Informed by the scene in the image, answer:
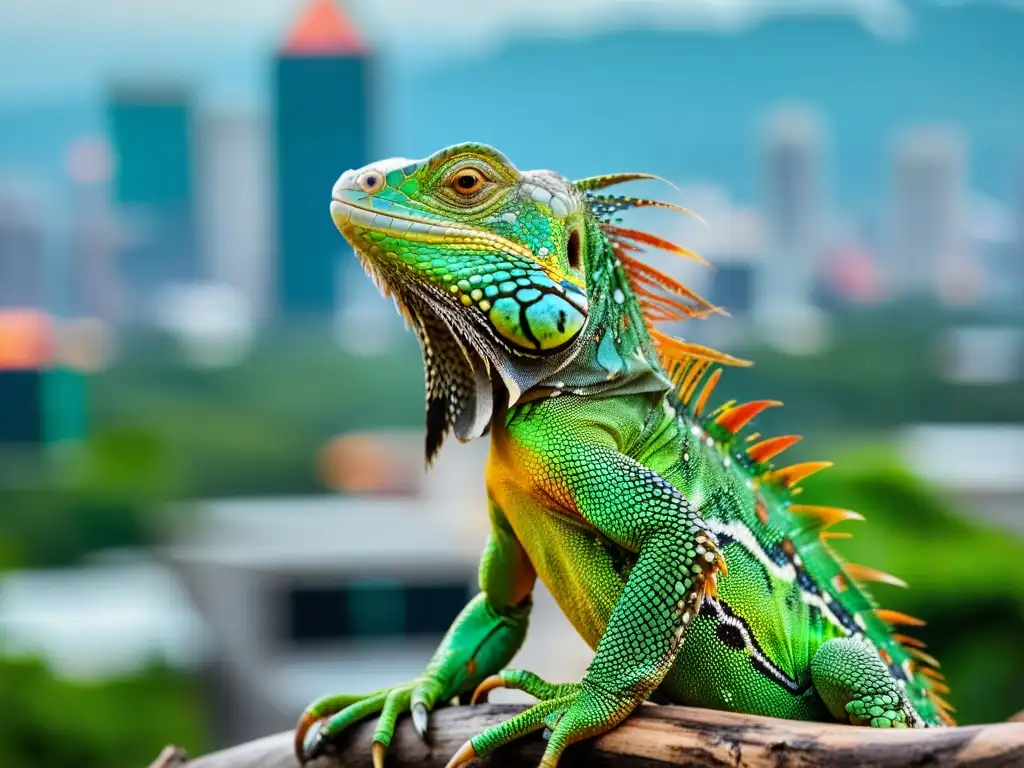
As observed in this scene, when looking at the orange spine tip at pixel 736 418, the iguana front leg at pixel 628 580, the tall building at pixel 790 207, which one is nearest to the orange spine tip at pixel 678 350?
the orange spine tip at pixel 736 418

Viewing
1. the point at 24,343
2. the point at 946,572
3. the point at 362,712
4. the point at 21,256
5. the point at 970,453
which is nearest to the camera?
the point at 362,712

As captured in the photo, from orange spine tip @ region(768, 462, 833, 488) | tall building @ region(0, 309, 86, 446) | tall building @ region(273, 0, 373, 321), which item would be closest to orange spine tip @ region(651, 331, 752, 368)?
orange spine tip @ region(768, 462, 833, 488)

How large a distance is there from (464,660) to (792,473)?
86 cm

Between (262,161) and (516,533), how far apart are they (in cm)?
2747

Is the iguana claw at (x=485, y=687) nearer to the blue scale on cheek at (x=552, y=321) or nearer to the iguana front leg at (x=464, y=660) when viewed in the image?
the iguana front leg at (x=464, y=660)

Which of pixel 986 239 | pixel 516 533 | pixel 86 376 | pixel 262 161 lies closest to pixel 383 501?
pixel 86 376

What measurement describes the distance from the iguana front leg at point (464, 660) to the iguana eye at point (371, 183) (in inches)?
29.1

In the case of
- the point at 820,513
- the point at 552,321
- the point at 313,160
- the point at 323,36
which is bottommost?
the point at 313,160

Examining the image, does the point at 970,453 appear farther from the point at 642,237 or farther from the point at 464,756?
the point at 464,756

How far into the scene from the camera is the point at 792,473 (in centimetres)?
286

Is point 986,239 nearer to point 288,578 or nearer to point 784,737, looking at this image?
point 288,578

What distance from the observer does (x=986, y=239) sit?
2452 centimetres

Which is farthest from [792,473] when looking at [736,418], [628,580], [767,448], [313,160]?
[313,160]

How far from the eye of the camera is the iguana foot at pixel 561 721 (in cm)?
230
